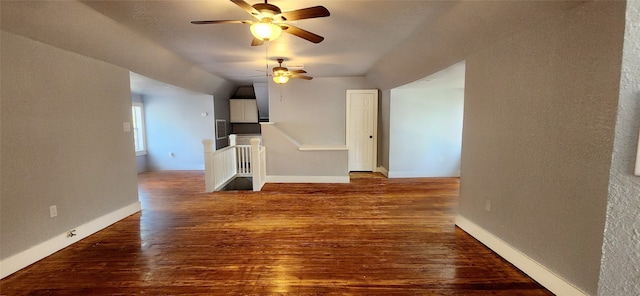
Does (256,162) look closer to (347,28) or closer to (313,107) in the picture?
(313,107)

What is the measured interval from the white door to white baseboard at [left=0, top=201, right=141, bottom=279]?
15.3 feet

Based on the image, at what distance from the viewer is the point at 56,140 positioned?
2646 mm

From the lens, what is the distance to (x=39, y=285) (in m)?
2.07

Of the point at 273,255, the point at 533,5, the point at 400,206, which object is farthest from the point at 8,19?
the point at 400,206

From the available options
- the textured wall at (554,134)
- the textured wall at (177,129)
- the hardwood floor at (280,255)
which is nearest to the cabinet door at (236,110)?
the textured wall at (177,129)

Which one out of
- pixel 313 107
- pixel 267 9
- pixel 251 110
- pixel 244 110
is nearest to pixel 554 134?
pixel 267 9

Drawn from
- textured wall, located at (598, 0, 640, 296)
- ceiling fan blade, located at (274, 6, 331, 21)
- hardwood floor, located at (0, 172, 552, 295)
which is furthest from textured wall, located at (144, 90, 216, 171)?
textured wall, located at (598, 0, 640, 296)

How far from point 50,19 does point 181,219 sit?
2440mm

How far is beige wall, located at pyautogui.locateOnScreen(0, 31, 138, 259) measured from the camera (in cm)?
227

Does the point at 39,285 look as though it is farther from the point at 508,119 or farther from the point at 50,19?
the point at 508,119

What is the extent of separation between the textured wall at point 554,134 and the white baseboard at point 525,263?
0.15 feet

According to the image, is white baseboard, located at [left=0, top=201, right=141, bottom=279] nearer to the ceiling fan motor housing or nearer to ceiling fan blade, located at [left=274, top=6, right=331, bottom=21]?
the ceiling fan motor housing

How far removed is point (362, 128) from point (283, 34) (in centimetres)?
373

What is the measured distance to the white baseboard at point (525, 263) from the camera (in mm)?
1877
